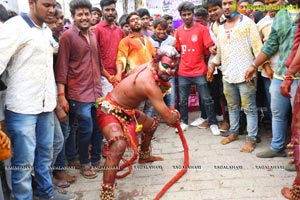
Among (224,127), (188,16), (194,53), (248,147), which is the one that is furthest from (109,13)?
(248,147)

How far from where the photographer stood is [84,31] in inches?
146

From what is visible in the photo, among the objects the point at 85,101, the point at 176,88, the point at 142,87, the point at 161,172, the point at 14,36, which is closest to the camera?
the point at 14,36

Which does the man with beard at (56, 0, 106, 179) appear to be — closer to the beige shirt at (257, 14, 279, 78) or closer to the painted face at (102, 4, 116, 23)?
the painted face at (102, 4, 116, 23)

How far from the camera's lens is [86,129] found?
3771mm

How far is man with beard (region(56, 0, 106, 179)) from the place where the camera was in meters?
3.53

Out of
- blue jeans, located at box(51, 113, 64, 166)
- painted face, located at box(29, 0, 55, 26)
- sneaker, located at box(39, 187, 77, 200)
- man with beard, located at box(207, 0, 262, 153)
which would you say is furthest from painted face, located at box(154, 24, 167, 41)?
sneaker, located at box(39, 187, 77, 200)

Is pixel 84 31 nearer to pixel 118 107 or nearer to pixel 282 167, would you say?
pixel 118 107

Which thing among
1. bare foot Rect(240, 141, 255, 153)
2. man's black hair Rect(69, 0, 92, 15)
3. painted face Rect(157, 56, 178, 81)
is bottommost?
bare foot Rect(240, 141, 255, 153)

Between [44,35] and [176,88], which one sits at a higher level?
[44,35]

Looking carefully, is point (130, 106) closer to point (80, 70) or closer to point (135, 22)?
point (80, 70)

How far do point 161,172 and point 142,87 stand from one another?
48.5 inches

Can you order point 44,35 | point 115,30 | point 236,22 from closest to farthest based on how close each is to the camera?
point 44,35 < point 236,22 < point 115,30

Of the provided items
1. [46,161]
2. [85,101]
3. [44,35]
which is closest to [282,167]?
[85,101]

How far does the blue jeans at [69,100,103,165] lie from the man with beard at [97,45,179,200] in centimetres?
20
